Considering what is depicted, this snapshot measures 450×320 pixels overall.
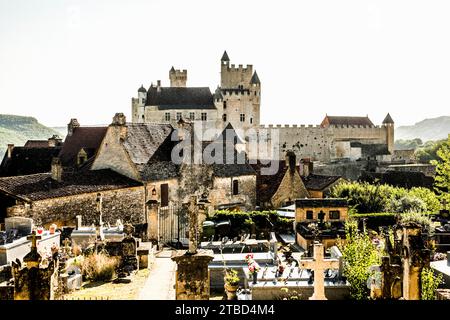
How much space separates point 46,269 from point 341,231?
12.8 m

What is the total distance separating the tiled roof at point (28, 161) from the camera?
97.0 feet

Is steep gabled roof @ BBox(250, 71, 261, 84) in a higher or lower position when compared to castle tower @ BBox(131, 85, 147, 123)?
higher

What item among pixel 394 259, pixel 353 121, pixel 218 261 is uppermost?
pixel 353 121

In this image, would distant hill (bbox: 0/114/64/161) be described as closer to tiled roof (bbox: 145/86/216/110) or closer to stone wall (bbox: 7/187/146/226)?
stone wall (bbox: 7/187/146/226)

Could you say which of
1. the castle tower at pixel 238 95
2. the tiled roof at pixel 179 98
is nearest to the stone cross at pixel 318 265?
the tiled roof at pixel 179 98

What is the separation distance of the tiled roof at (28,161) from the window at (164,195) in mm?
9310

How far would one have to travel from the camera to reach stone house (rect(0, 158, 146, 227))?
58.0 ft

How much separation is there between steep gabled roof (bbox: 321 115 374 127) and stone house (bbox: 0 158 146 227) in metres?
50.0

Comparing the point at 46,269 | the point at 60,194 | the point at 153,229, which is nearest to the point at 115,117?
the point at 60,194

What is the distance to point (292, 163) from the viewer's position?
2920cm

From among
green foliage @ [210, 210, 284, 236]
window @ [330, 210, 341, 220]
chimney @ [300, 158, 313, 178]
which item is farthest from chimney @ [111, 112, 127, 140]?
chimney @ [300, 158, 313, 178]

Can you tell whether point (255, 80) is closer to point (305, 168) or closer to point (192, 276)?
point (305, 168)

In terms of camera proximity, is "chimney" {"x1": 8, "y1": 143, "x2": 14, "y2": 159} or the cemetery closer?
the cemetery
